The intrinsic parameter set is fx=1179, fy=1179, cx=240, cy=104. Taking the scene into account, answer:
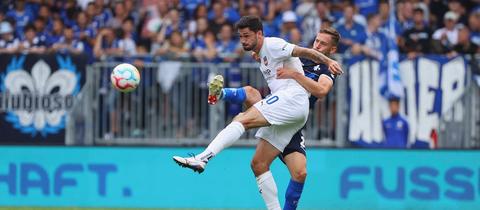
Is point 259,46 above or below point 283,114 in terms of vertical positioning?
above

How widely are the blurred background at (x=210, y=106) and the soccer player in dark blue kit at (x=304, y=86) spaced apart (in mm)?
4290

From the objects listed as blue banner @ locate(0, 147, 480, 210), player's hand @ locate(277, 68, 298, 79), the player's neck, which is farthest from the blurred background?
the player's neck

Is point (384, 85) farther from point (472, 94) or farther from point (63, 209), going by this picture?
point (63, 209)

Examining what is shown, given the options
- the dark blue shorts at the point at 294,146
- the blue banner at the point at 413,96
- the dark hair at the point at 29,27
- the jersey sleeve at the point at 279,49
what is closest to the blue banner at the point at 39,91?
the dark hair at the point at 29,27

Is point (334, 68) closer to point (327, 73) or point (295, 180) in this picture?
point (327, 73)

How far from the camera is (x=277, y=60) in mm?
12570

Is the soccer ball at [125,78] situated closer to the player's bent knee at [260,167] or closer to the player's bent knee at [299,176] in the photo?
the player's bent knee at [260,167]

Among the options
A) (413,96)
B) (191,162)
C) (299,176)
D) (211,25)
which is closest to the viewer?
(191,162)

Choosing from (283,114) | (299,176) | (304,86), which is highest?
(304,86)

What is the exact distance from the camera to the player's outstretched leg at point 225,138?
1166cm

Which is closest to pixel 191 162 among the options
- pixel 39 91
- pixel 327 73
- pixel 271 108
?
pixel 271 108

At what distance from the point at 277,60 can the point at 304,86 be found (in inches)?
16.0

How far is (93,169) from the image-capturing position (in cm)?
1753

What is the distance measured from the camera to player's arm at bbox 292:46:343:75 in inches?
474
